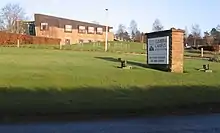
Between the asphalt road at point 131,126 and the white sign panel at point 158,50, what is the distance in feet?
42.3

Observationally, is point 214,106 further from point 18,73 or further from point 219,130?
point 18,73

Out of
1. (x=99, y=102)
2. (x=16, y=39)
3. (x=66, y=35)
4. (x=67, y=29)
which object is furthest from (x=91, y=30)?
(x=99, y=102)

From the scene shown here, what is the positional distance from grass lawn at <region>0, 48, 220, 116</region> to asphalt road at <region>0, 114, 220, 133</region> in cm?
182

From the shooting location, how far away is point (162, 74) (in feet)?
75.1

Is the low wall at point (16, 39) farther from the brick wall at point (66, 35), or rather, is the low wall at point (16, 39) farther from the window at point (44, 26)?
the brick wall at point (66, 35)

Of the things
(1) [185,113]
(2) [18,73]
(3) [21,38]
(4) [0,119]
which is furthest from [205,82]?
(3) [21,38]

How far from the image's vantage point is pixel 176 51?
25.2m

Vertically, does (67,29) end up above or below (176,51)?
above

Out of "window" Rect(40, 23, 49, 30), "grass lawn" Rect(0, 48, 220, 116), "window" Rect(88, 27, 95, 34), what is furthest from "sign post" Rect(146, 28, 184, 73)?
"window" Rect(88, 27, 95, 34)

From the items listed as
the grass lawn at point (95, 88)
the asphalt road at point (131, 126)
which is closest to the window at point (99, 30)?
the grass lawn at point (95, 88)

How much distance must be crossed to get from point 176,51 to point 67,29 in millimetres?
75966

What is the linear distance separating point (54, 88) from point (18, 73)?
12.3ft

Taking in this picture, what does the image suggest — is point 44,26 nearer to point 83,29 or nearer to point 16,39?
point 83,29

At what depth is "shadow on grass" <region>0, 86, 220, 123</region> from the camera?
42.8 feet
